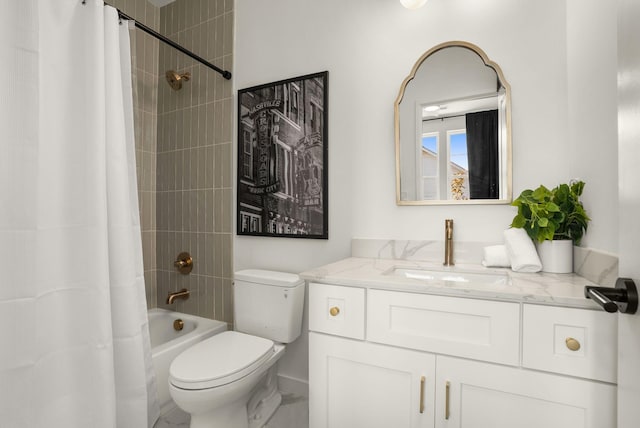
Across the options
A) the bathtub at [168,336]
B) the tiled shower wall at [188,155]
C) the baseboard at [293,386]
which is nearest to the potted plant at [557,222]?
the baseboard at [293,386]

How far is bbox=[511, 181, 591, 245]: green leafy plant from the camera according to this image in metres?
1.16

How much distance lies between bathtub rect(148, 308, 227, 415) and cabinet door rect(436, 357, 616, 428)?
53.8 inches

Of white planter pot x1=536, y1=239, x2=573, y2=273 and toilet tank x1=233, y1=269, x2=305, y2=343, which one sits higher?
white planter pot x1=536, y1=239, x2=573, y2=273

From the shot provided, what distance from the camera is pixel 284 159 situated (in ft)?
6.08

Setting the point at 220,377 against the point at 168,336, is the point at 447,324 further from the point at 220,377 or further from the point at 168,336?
the point at 168,336

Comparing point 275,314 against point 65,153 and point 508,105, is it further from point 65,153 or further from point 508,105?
point 508,105

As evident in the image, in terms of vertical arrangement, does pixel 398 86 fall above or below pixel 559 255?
above

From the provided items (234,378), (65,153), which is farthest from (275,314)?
(65,153)

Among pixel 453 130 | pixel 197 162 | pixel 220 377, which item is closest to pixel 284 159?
pixel 197 162

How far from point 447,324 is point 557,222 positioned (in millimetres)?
613

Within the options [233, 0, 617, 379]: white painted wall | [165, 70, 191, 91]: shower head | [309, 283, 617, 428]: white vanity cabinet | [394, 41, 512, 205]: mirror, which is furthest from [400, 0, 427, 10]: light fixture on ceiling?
[165, 70, 191, 91]: shower head

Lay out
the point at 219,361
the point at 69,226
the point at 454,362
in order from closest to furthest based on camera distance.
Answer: the point at 454,362, the point at 69,226, the point at 219,361

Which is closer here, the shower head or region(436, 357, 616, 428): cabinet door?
region(436, 357, 616, 428): cabinet door

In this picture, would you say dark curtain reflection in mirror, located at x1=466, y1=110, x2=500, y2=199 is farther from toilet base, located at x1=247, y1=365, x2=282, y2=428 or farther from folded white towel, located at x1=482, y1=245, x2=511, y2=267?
toilet base, located at x1=247, y1=365, x2=282, y2=428
